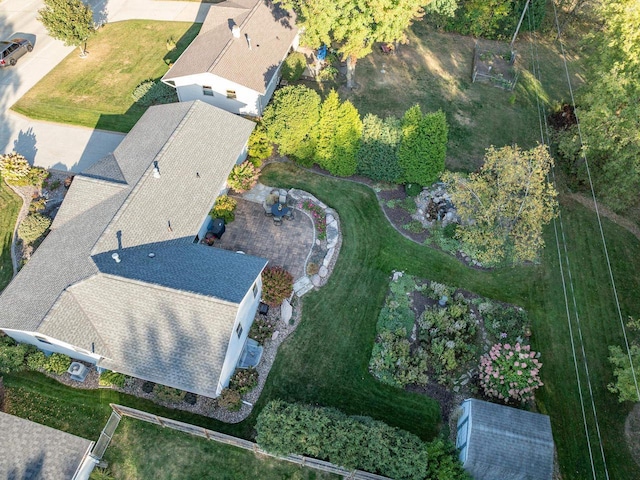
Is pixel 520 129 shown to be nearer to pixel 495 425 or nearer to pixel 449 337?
pixel 449 337

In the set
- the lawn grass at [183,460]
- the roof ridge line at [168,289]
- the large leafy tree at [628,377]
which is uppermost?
the large leafy tree at [628,377]

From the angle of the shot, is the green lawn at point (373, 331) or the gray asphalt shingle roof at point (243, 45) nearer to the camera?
the green lawn at point (373, 331)

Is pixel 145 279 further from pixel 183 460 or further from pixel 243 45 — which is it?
pixel 243 45

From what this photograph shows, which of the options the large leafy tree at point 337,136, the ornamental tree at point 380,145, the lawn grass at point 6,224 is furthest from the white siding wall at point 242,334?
the lawn grass at point 6,224

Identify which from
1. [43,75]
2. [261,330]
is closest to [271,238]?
[261,330]

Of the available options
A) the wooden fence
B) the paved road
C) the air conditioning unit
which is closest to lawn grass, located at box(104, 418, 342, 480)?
the wooden fence

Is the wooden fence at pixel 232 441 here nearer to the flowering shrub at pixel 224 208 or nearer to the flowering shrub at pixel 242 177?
the flowering shrub at pixel 224 208

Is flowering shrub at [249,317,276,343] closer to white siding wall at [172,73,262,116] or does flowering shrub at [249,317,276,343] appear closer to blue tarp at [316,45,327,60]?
white siding wall at [172,73,262,116]
